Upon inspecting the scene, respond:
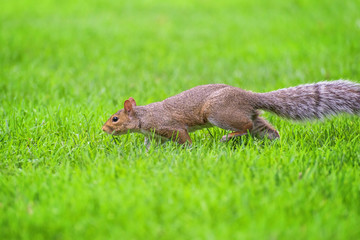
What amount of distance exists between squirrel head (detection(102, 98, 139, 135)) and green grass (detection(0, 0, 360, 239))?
136 millimetres

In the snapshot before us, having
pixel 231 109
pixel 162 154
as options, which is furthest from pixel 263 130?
pixel 162 154

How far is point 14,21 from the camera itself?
415 inches

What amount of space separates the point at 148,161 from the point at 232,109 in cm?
91

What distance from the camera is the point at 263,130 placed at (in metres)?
4.06

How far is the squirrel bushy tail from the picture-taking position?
3789mm

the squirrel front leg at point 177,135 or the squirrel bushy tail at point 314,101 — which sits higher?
the squirrel bushy tail at point 314,101

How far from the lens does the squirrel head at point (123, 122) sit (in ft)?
13.0

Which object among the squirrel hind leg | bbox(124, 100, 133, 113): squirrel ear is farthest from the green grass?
bbox(124, 100, 133, 113): squirrel ear

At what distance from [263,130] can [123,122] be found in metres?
1.31

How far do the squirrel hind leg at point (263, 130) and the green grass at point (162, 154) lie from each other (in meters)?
0.10

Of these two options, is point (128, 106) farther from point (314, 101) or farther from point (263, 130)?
point (314, 101)

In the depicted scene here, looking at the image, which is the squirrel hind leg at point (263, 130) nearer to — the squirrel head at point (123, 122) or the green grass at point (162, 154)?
the green grass at point (162, 154)

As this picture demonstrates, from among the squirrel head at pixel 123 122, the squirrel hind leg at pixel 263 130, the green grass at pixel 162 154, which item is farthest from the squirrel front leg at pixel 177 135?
the squirrel hind leg at pixel 263 130

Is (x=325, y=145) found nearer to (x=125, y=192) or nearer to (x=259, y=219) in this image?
(x=259, y=219)
